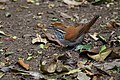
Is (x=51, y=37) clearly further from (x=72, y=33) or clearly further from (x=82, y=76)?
(x=82, y=76)

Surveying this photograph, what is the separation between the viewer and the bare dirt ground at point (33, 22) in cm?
486

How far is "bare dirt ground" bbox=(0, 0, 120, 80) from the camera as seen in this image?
486 centimetres

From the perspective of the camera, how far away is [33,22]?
19.6ft

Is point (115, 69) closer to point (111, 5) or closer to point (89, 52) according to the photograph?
point (89, 52)

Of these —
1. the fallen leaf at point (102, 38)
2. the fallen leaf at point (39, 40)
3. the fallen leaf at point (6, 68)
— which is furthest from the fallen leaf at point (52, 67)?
the fallen leaf at point (102, 38)

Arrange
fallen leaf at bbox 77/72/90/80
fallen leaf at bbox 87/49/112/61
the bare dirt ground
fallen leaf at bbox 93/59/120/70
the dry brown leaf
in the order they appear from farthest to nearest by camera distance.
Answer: the dry brown leaf, the bare dirt ground, fallen leaf at bbox 87/49/112/61, fallen leaf at bbox 93/59/120/70, fallen leaf at bbox 77/72/90/80

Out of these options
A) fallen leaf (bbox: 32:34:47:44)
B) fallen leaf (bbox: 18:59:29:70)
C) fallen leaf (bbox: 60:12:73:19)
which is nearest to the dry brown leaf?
fallen leaf (bbox: 32:34:47:44)

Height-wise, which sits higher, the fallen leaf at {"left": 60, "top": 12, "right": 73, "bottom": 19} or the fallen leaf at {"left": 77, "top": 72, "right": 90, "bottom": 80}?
the fallen leaf at {"left": 60, "top": 12, "right": 73, "bottom": 19}

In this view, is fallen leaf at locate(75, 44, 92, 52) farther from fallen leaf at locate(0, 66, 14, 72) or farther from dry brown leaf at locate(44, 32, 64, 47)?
fallen leaf at locate(0, 66, 14, 72)

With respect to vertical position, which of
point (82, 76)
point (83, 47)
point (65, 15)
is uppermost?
point (65, 15)

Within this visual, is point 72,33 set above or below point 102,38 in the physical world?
above

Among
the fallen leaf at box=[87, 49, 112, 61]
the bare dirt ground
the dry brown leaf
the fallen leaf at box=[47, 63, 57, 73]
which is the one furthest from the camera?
the dry brown leaf

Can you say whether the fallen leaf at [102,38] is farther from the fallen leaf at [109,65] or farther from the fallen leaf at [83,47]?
the fallen leaf at [109,65]

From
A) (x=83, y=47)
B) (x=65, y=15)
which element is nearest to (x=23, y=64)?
(x=83, y=47)
